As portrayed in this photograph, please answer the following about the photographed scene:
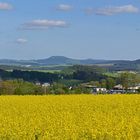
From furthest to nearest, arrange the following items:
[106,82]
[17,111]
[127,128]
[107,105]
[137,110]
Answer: [106,82], [107,105], [17,111], [137,110], [127,128]

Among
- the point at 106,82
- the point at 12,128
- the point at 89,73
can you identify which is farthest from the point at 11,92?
the point at 89,73

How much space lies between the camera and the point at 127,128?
39.3ft

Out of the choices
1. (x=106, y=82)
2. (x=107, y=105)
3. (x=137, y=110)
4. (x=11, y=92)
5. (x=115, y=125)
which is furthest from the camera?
(x=106, y=82)

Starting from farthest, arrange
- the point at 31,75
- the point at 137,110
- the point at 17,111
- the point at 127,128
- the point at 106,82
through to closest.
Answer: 1. the point at 31,75
2. the point at 106,82
3. the point at 17,111
4. the point at 137,110
5. the point at 127,128

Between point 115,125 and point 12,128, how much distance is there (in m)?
2.64

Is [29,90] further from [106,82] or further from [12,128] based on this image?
[12,128]

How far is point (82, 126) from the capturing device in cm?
1312

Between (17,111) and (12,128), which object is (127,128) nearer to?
(12,128)

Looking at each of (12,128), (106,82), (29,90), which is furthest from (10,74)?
(12,128)

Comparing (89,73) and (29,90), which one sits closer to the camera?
(29,90)

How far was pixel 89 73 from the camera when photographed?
89.3m

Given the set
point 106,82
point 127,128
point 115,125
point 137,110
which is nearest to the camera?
point 127,128

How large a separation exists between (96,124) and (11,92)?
118ft

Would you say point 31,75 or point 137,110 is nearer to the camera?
point 137,110
